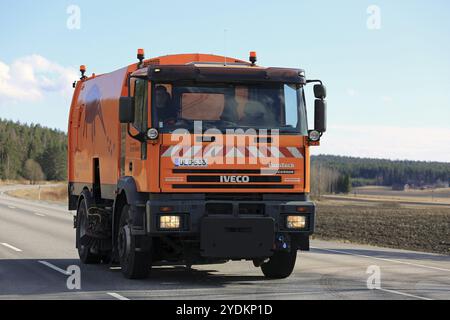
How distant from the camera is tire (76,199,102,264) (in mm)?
15555

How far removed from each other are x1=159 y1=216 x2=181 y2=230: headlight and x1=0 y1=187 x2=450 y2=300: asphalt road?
89cm

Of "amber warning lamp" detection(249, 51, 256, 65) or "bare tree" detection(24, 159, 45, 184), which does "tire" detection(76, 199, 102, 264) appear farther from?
"bare tree" detection(24, 159, 45, 184)

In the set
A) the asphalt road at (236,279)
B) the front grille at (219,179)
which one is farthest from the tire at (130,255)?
the front grille at (219,179)

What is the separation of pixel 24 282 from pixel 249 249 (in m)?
3.59

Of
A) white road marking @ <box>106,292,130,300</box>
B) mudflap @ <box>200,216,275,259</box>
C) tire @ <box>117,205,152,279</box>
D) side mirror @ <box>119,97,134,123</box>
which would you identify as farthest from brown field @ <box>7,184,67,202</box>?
white road marking @ <box>106,292,130,300</box>

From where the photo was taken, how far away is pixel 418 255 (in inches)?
800

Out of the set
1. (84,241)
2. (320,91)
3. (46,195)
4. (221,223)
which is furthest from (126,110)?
(46,195)

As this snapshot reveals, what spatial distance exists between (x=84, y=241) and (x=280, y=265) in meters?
4.35

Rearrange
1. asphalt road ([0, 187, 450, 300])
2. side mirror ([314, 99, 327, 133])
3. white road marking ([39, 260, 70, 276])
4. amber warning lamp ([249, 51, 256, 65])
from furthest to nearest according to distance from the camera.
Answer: white road marking ([39, 260, 70, 276]), amber warning lamp ([249, 51, 256, 65]), side mirror ([314, 99, 327, 133]), asphalt road ([0, 187, 450, 300])

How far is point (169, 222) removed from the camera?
11.8 m

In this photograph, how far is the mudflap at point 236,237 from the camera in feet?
38.5

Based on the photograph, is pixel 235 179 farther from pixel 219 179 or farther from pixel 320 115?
pixel 320 115
